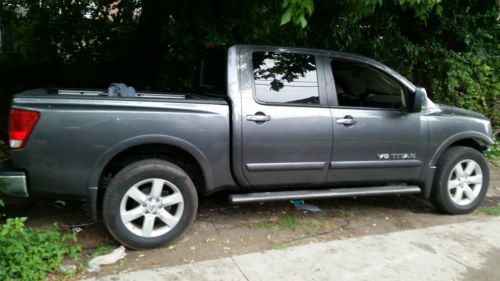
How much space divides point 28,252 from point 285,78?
8.71ft

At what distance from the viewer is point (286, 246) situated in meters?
4.10

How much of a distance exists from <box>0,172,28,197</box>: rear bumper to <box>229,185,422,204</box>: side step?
1.73 meters

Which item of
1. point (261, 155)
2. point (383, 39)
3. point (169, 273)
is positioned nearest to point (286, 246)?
point (261, 155)

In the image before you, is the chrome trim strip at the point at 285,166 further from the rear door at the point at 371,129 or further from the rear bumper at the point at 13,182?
the rear bumper at the point at 13,182

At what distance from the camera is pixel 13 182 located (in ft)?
11.5

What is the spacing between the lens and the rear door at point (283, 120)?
4.12 metres

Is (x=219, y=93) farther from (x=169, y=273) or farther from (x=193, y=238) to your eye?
(x=169, y=273)

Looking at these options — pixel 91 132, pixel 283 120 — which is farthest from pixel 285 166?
pixel 91 132

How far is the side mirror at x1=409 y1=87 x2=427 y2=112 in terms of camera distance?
15.0 feet

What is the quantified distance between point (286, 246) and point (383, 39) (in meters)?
5.35

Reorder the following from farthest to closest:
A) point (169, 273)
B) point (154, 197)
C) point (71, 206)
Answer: point (71, 206)
point (154, 197)
point (169, 273)

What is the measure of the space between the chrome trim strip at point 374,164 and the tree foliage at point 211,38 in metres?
1.77

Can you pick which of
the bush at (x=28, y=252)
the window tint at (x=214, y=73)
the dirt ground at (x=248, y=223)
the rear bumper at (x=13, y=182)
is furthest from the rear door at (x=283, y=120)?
the rear bumper at (x=13, y=182)

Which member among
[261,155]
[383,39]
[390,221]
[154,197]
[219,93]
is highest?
[383,39]
